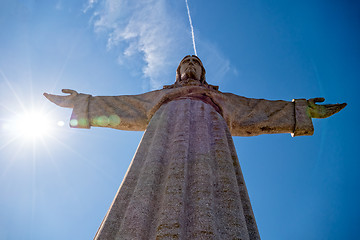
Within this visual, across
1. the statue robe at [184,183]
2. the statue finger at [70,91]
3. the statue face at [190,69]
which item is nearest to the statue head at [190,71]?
the statue face at [190,69]

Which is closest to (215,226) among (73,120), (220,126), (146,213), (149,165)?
(146,213)

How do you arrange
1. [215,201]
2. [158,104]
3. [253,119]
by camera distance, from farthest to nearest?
[253,119], [158,104], [215,201]

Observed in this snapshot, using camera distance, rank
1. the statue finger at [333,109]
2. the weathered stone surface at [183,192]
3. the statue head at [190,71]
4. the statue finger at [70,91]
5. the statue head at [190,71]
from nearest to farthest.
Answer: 1. the weathered stone surface at [183,192]
2. the statue finger at [333,109]
3. the statue finger at [70,91]
4. the statue head at [190,71]
5. the statue head at [190,71]

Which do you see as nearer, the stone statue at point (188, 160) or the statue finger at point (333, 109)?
the stone statue at point (188, 160)

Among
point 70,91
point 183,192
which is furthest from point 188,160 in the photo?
point 70,91

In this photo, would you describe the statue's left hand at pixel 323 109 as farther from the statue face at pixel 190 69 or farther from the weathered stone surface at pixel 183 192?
the weathered stone surface at pixel 183 192

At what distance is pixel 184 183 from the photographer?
2.95 metres

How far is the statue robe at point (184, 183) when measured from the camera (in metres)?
2.53

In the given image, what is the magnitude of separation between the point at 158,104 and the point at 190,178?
9.36 ft

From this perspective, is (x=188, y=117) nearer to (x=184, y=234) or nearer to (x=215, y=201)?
(x=215, y=201)

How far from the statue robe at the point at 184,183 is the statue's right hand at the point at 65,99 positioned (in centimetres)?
205

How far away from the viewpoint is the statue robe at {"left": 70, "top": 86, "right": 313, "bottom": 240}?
99.6 inches

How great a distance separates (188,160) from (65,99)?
436cm

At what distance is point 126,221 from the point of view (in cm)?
261
